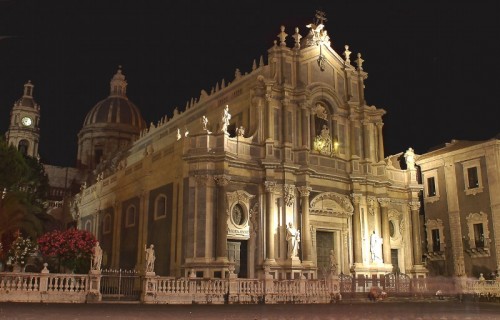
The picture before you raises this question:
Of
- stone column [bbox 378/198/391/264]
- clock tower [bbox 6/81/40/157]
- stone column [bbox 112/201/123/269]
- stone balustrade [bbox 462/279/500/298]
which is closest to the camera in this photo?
stone balustrade [bbox 462/279/500/298]

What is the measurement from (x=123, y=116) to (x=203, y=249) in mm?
48905

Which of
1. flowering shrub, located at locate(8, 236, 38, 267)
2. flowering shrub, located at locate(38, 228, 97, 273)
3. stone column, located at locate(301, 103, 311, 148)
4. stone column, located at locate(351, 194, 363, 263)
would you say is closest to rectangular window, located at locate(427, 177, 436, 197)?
stone column, located at locate(351, 194, 363, 263)

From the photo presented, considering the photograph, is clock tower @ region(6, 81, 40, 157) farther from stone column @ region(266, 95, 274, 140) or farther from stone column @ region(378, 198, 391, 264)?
stone column @ region(378, 198, 391, 264)

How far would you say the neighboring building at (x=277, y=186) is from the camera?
1256 inches

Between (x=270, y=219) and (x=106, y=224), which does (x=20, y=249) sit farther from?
(x=270, y=219)

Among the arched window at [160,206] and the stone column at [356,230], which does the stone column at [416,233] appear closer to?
the stone column at [356,230]

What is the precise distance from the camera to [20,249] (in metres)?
32.0

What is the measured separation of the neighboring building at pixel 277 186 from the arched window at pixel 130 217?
8cm

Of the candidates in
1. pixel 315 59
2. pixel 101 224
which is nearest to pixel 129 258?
pixel 101 224

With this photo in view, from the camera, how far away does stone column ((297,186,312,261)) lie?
111 feet

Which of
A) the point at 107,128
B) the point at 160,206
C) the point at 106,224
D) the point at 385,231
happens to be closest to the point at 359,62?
the point at 385,231

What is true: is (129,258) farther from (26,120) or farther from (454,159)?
(26,120)

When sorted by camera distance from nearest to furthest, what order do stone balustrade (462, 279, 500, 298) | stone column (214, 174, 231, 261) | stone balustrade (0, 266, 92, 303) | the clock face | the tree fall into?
stone balustrade (0, 266, 92, 303) → the tree → stone column (214, 174, 231, 261) → stone balustrade (462, 279, 500, 298) → the clock face

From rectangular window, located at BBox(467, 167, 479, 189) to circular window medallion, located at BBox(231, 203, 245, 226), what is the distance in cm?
1887
